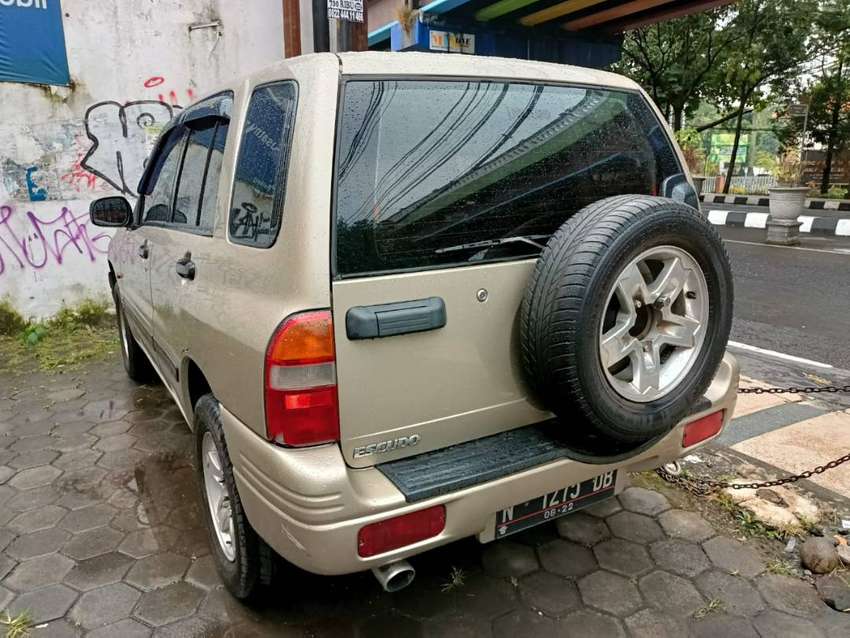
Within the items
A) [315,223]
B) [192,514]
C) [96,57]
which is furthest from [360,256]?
[96,57]

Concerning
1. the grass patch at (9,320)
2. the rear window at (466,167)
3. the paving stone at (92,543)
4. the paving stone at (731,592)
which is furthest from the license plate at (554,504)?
the grass patch at (9,320)

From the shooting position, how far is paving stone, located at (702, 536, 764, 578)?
101 inches

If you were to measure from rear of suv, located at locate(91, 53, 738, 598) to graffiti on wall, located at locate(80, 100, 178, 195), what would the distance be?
166 inches

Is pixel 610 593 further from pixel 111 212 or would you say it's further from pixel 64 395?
pixel 64 395

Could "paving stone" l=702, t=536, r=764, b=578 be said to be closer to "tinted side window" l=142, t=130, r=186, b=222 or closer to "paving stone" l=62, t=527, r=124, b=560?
"paving stone" l=62, t=527, r=124, b=560

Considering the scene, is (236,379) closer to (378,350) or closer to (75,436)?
(378,350)

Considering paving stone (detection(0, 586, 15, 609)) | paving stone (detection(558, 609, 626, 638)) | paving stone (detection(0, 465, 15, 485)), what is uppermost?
paving stone (detection(558, 609, 626, 638))

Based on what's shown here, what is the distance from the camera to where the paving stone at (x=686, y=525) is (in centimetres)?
277

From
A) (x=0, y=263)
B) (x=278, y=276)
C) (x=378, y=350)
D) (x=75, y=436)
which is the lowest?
(x=75, y=436)

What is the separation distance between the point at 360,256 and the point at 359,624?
4.39 feet

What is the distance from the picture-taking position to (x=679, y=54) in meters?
17.2

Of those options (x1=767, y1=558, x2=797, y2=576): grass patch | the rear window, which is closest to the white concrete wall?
the rear window

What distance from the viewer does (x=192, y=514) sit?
9.84ft

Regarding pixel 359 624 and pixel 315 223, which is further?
pixel 359 624
